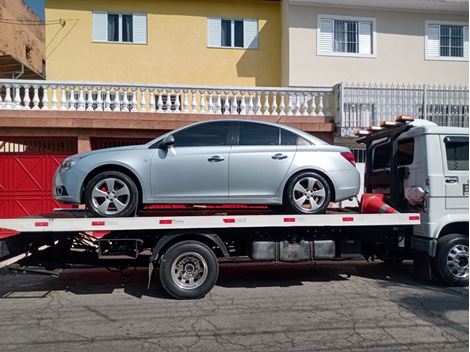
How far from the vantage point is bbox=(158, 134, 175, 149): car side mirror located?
595 cm

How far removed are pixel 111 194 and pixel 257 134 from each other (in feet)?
7.26

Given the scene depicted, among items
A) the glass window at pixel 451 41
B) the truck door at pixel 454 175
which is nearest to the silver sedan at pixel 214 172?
the truck door at pixel 454 175

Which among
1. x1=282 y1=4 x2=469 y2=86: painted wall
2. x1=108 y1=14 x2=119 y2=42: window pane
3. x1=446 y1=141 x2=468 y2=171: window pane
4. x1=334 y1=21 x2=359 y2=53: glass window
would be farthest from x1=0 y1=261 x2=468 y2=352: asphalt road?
x1=108 y1=14 x2=119 y2=42: window pane

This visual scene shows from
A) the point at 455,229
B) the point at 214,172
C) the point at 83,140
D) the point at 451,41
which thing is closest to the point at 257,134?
the point at 214,172

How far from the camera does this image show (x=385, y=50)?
15836 millimetres

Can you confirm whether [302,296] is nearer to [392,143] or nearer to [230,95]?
[392,143]

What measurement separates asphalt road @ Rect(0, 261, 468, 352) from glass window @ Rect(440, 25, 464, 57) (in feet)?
40.2

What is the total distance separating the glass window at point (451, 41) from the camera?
53.5 feet

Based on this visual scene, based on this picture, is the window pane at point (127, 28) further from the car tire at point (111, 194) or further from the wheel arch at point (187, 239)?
the wheel arch at point (187, 239)

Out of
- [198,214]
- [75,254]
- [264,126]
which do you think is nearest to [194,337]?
[198,214]

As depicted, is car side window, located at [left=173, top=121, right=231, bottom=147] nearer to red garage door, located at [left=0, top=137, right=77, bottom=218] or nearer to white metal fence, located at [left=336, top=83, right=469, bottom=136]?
white metal fence, located at [left=336, top=83, right=469, bottom=136]

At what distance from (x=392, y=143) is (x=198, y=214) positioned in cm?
323

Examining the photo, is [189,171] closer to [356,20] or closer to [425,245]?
[425,245]

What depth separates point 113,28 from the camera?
1591cm
